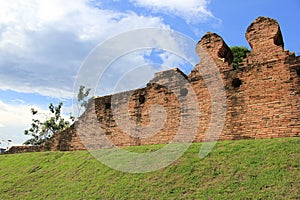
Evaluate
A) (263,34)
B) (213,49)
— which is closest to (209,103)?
→ (213,49)

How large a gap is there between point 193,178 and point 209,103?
3.26 metres

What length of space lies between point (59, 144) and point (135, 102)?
377cm

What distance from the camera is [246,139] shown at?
777cm

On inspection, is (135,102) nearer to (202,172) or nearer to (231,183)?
(202,172)

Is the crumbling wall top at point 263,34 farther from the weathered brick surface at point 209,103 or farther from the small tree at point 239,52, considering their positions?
the small tree at point 239,52

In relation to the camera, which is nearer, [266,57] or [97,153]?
[266,57]

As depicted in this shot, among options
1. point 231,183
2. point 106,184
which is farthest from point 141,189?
point 231,183

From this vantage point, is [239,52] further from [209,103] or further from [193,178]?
[193,178]

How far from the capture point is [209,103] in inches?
344

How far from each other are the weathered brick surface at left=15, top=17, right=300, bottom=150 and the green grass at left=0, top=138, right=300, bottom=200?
0.87 metres

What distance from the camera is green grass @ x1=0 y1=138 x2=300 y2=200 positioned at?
518 cm

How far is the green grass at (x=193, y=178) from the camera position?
5176 millimetres

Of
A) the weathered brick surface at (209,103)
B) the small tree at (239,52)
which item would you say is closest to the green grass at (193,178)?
the weathered brick surface at (209,103)

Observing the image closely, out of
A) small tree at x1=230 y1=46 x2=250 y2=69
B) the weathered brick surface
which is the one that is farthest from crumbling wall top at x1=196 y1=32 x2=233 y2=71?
small tree at x1=230 y1=46 x2=250 y2=69
